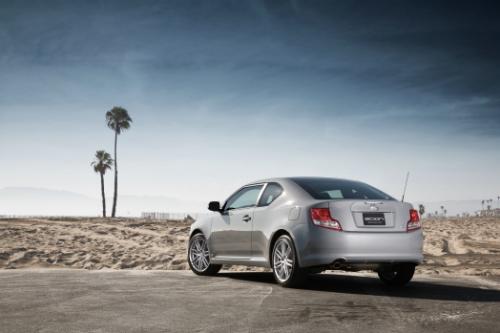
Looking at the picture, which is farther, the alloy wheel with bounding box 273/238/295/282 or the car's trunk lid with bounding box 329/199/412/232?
the alloy wheel with bounding box 273/238/295/282

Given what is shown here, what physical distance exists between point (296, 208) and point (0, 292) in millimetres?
4112

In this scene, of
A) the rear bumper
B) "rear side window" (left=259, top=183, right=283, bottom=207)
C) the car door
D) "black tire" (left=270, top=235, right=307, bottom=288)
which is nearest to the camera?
the rear bumper

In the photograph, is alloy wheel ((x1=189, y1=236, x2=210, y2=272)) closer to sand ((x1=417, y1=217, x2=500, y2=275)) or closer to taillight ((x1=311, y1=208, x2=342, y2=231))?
taillight ((x1=311, y1=208, x2=342, y2=231))

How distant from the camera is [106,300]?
25.2 ft

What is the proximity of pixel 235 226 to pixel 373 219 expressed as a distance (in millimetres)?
2741

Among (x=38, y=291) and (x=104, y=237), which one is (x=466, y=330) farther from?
(x=104, y=237)

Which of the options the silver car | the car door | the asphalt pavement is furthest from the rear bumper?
the car door

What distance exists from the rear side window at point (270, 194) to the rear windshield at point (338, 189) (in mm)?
319

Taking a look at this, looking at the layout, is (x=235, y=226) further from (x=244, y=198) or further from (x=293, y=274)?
(x=293, y=274)

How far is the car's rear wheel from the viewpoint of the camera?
37.2 ft

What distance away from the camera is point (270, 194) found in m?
9.90

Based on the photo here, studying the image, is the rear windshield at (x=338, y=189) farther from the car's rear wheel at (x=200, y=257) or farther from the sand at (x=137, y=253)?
the sand at (x=137, y=253)

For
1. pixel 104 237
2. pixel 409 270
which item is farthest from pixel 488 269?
pixel 104 237

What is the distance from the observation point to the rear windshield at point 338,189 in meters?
9.09
